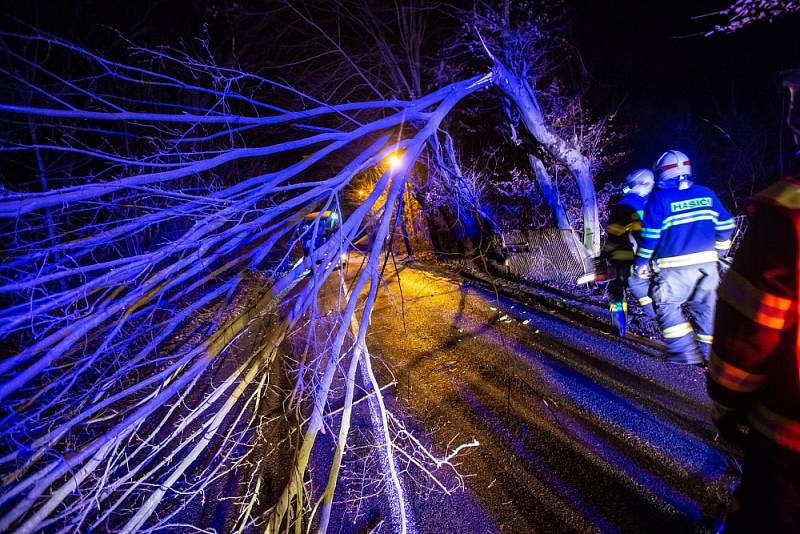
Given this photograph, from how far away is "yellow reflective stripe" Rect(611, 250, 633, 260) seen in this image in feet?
13.9

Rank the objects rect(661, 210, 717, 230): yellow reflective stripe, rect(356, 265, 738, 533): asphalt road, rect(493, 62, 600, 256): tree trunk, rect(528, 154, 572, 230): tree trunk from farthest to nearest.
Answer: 1. rect(528, 154, 572, 230): tree trunk
2. rect(493, 62, 600, 256): tree trunk
3. rect(661, 210, 717, 230): yellow reflective stripe
4. rect(356, 265, 738, 533): asphalt road

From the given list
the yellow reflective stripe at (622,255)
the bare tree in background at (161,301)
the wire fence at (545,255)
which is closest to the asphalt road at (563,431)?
the bare tree in background at (161,301)

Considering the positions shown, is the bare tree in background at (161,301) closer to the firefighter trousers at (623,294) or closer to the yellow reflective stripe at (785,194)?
the yellow reflective stripe at (785,194)

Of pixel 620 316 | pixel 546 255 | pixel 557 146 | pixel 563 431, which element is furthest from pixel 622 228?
pixel 546 255

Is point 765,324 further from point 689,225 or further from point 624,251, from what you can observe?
point 624,251

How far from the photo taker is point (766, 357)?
1263 millimetres

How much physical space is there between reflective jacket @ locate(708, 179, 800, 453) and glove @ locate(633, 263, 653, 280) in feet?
9.04

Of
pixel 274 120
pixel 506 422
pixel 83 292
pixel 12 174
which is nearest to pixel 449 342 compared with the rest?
pixel 506 422

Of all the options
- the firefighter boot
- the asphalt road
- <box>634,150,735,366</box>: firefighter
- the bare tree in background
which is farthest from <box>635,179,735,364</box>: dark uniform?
the bare tree in background

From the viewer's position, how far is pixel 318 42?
887cm

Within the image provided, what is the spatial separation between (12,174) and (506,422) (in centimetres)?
1099

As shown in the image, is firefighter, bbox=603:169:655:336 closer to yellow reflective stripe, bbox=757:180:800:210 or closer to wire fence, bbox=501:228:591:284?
wire fence, bbox=501:228:591:284

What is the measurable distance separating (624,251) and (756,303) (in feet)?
11.2

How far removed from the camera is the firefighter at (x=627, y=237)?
4.12 m
